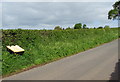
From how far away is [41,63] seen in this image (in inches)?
496

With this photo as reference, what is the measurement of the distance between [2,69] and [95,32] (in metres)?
21.3

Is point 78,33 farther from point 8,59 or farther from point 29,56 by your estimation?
point 8,59

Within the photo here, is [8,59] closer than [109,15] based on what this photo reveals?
Yes

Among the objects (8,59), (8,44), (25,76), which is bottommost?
(25,76)

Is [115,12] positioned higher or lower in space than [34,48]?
higher

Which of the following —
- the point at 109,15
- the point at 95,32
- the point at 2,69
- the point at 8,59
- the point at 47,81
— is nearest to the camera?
the point at 47,81

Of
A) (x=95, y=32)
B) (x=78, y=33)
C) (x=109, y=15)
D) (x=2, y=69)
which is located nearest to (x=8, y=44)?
(x=2, y=69)

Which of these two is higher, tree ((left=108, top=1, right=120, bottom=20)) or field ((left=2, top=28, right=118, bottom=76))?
tree ((left=108, top=1, right=120, bottom=20))

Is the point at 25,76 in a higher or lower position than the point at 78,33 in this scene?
lower

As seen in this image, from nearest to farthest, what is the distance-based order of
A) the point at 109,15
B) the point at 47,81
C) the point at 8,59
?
the point at 47,81, the point at 8,59, the point at 109,15

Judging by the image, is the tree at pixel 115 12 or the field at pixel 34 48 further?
the tree at pixel 115 12

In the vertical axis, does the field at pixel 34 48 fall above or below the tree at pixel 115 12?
below

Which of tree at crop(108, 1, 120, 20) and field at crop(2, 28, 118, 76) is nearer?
field at crop(2, 28, 118, 76)

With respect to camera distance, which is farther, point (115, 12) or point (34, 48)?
point (115, 12)
